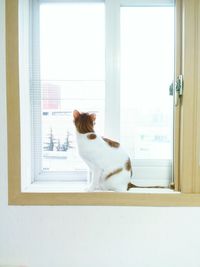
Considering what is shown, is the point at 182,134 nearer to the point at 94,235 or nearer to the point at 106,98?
the point at 106,98

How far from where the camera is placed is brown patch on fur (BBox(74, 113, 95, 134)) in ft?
3.36

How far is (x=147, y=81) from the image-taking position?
3.76 ft

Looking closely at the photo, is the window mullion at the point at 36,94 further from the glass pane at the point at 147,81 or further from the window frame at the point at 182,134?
the glass pane at the point at 147,81

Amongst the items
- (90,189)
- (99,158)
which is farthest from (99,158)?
(90,189)

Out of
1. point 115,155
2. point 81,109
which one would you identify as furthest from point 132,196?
point 81,109

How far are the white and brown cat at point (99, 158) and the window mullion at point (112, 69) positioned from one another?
113 mm

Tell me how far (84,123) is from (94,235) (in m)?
0.43

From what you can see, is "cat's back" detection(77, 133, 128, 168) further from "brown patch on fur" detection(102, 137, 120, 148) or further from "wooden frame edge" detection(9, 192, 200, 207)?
"wooden frame edge" detection(9, 192, 200, 207)

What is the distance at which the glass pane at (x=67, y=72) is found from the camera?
1.13m

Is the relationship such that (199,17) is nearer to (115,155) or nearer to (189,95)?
(189,95)

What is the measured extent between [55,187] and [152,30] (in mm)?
804

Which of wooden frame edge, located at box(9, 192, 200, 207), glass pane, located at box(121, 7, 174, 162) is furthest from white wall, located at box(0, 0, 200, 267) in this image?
glass pane, located at box(121, 7, 174, 162)

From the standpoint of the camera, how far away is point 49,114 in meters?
1.16

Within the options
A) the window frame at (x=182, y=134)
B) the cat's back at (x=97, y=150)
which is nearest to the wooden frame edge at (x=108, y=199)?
the window frame at (x=182, y=134)
